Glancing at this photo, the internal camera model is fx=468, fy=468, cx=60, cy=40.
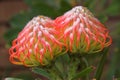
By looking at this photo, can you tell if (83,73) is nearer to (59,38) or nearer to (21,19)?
(59,38)

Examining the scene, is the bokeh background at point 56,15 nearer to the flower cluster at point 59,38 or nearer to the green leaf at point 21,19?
the green leaf at point 21,19

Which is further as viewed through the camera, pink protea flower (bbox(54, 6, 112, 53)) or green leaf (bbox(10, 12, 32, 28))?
green leaf (bbox(10, 12, 32, 28))

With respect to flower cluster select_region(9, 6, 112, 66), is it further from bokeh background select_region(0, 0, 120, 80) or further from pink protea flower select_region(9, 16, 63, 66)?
bokeh background select_region(0, 0, 120, 80)

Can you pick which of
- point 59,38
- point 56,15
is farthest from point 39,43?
point 56,15

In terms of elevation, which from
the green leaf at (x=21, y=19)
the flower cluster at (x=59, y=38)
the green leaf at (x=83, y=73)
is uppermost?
the green leaf at (x=21, y=19)

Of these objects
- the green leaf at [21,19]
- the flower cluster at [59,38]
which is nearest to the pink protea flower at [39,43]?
the flower cluster at [59,38]

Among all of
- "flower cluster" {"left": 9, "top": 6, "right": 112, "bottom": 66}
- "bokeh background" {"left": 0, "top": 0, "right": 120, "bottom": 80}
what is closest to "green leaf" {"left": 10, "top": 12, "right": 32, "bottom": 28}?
"bokeh background" {"left": 0, "top": 0, "right": 120, "bottom": 80}

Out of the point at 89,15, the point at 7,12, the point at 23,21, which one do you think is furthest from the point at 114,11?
the point at 7,12
